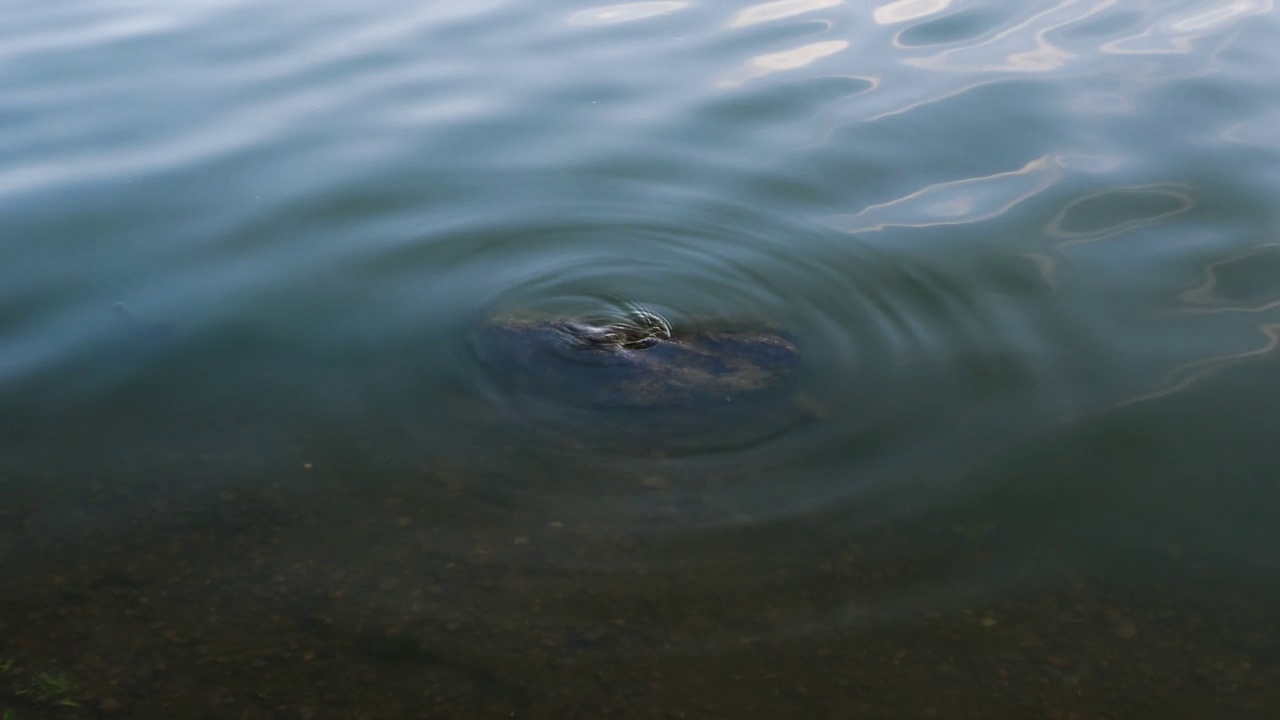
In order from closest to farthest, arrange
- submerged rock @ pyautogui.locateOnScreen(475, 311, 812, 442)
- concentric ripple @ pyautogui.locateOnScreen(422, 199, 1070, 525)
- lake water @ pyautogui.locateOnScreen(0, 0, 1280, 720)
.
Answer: lake water @ pyautogui.locateOnScreen(0, 0, 1280, 720) → concentric ripple @ pyautogui.locateOnScreen(422, 199, 1070, 525) → submerged rock @ pyautogui.locateOnScreen(475, 311, 812, 442)

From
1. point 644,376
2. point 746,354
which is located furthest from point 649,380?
point 746,354

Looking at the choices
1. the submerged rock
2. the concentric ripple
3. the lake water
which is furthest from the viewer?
the submerged rock

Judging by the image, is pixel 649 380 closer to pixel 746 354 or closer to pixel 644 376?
pixel 644 376

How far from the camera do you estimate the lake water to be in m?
3.52

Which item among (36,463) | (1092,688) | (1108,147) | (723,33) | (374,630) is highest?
(723,33)

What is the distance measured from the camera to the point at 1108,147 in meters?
6.43

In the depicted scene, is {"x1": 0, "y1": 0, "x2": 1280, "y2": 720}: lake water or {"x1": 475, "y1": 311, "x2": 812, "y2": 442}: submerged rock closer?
{"x1": 0, "y1": 0, "x2": 1280, "y2": 720}: lake water

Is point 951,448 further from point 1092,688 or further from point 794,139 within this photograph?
point 794,139

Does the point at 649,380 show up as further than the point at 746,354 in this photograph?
No

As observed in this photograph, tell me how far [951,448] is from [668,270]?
187cm

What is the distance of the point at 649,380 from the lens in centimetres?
478

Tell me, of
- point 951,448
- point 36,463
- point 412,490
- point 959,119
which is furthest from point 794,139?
point 36,463

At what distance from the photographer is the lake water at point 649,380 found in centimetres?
352

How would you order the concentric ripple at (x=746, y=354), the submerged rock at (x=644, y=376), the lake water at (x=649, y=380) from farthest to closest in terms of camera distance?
the submerged rock at (x=644, y=376) < the concentric ripple at (x=746, y=354) < the lake water at (x=649, y=380)
